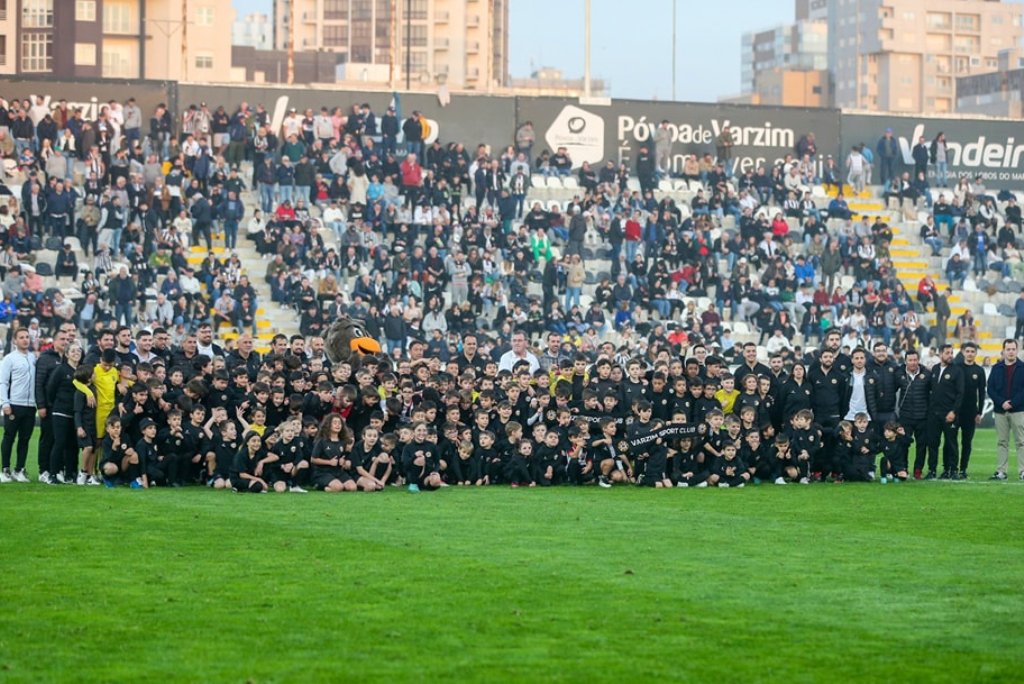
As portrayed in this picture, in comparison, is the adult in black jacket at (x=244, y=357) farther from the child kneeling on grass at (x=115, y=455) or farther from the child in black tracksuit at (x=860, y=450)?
the child in black tracksuit at (x=860, y=450)

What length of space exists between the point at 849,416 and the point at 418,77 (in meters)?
98.6

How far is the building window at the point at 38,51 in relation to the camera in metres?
77.8

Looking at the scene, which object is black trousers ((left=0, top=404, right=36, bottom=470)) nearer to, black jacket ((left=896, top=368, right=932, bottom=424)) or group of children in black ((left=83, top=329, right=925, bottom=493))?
A: group of children in black ((left=83, top=329, right=925, bottom=493))

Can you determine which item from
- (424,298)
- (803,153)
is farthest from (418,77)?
(424,298)

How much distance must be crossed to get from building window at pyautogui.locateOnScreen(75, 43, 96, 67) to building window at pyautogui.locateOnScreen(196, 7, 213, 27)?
12.6 metres

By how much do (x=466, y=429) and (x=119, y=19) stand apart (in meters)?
65.6

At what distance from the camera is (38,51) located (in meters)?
78.4

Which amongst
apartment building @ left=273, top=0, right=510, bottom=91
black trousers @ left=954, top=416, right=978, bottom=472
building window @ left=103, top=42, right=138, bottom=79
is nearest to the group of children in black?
black trousers @ left=954, top=416, right=978, bottom=472

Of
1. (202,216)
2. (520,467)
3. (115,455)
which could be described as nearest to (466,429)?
(520,467)

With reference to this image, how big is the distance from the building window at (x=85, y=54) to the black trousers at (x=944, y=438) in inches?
2596

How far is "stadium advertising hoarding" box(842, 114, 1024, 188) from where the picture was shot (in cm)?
4269

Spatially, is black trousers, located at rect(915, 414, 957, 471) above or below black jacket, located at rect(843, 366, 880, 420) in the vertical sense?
below

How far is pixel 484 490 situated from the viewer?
704 inches

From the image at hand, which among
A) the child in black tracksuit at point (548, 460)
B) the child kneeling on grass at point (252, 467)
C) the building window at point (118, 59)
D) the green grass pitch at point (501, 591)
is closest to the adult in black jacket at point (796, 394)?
the child in black tracksuit at point (548, 460)
